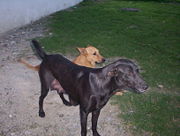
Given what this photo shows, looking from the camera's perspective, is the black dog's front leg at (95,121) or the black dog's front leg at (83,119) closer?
the black dog's front leg at (83,119)

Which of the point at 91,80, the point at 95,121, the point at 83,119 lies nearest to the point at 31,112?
the point at 95,121

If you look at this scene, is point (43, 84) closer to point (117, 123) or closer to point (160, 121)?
point (117, 123)

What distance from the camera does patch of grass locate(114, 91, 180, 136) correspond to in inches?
190

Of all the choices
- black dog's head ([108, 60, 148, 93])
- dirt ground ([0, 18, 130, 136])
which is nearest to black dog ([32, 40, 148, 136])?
black dog's head ([108, 60, 148, 93])

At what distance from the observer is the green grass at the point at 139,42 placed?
5305 mm

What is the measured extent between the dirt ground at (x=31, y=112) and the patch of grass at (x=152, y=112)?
0.76 ft

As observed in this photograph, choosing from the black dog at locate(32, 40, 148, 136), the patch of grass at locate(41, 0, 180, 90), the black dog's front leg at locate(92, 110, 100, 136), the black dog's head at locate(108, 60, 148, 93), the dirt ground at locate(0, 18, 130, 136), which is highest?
the black dog's head at locate(108, 60, 148, 93)

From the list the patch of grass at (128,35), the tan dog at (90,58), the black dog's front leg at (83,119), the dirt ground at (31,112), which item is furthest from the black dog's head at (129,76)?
the patch of grass at (128,35)

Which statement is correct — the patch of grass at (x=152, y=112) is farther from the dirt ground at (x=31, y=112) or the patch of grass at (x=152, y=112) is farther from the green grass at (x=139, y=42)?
the dirt ground at (x=31, y=112)

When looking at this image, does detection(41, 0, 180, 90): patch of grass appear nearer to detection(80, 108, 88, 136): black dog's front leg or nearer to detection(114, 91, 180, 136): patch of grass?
detection(114, 91, 180, 136): patch of grass

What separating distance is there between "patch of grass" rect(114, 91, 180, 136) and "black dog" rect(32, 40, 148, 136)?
867 millimetres

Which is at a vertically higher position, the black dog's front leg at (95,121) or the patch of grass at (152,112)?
the black dog's front leg at (95,121)

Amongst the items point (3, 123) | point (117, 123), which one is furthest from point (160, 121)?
point (3, 123)

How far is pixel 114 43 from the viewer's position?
9250 millimetres
